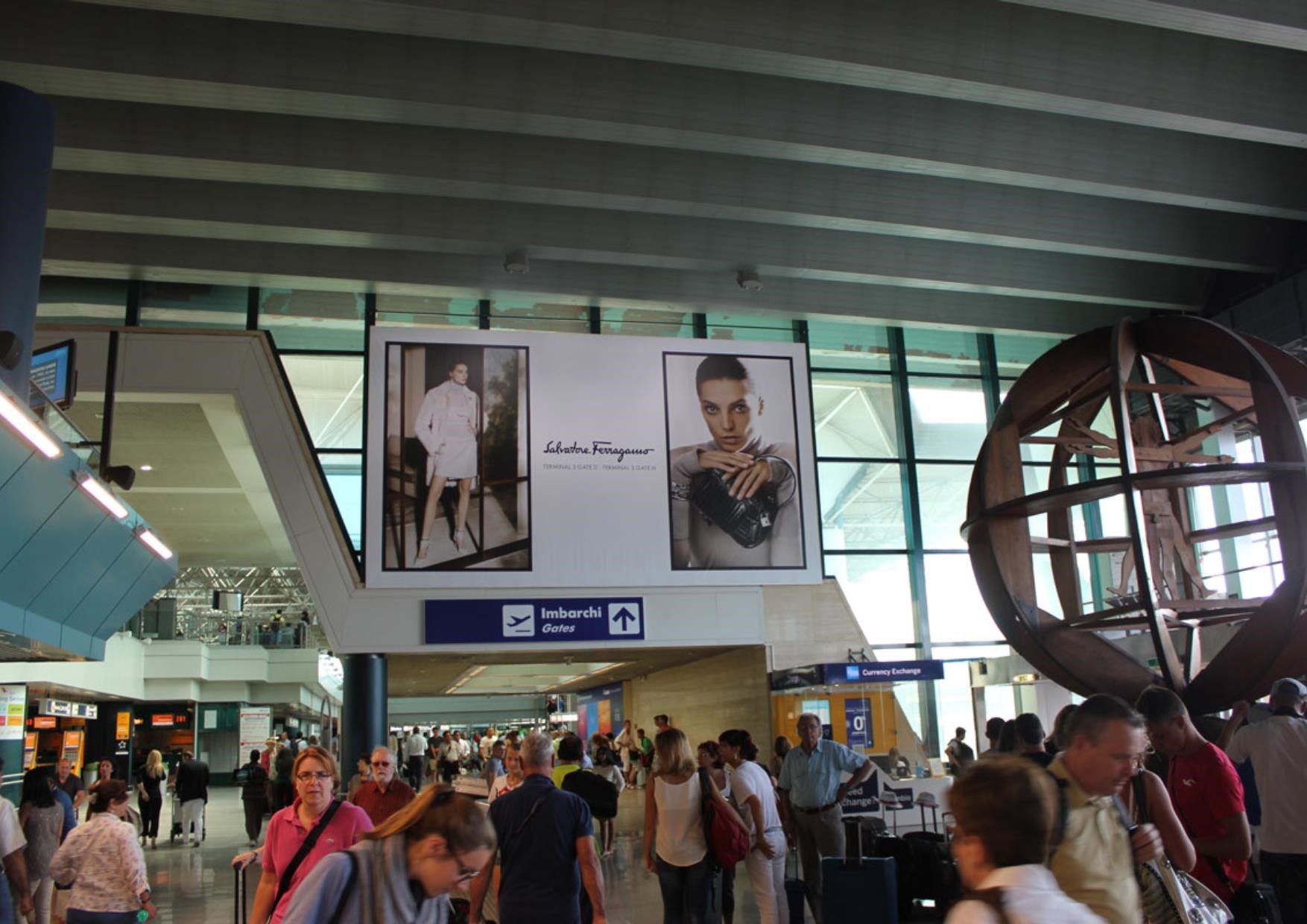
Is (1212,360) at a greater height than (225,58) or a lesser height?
lesser

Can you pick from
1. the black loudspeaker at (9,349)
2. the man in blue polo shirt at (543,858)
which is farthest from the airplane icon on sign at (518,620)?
the man in blue polo shirt at (543,858)

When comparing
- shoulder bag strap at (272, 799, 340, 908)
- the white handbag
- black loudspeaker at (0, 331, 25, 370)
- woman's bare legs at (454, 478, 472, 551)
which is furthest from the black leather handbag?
the white handbag

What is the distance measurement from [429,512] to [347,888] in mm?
15374

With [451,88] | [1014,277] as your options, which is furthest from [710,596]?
[451,88]

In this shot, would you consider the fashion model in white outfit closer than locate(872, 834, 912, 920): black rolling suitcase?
No

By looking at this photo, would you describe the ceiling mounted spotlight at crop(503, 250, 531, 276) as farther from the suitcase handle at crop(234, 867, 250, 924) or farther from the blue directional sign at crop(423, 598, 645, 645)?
the suitcase handle at crop(234, 867, 250, 924)

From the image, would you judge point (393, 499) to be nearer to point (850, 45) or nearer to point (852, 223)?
point (852, 223)

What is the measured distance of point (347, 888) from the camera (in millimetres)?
2564

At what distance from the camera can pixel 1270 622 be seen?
17.9 ft

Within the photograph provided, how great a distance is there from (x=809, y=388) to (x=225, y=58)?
1094 centimetres

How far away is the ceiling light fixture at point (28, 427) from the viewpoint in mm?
8648

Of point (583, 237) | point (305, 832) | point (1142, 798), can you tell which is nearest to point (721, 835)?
point (305, 832)

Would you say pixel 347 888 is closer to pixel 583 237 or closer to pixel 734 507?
pixel 583 237

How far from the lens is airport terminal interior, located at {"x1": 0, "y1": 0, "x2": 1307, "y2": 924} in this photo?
38.3 feet
